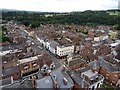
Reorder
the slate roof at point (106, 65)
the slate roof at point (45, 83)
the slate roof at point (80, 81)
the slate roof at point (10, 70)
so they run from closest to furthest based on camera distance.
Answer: the slate roof at point (45, 83)
the slate roof at point (80, 81)
the slate roof at point (10, 70)
the slate roof at point (106, 65)

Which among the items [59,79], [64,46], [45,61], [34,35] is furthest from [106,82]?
[34,35]

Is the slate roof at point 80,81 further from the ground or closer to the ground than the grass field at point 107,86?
further from the ground

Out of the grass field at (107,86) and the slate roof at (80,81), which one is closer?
the slate roof at (80,81)

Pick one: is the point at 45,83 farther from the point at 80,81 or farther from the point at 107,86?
the point at 107,86

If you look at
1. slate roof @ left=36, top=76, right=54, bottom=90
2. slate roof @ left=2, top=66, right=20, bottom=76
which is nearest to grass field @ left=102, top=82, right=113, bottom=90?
slate roof @ left=36, top=76, right=54, bottom=90

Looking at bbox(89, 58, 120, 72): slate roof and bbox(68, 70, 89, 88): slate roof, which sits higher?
bbox(89, 58, 120, 72): slate roof

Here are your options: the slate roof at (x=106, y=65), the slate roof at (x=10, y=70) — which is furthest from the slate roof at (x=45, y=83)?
the slate roof at (x=106, y=65)

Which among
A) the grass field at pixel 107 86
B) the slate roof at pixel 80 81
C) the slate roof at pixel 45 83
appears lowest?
the grass field at pixel 107 86

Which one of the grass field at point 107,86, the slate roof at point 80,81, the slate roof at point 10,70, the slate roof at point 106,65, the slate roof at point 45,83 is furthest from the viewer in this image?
the slate roof at point 106,65

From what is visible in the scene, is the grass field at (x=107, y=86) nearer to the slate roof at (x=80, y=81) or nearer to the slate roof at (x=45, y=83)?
the slate roof at (x=80, y=81)

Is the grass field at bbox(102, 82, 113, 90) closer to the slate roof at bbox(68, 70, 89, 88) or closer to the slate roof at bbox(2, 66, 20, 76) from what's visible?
the slate roof at bbox(68, 70, 89, 88)

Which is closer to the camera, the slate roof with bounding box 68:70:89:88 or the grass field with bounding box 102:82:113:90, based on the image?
the slate roof with bounding box 68:70:89:88
